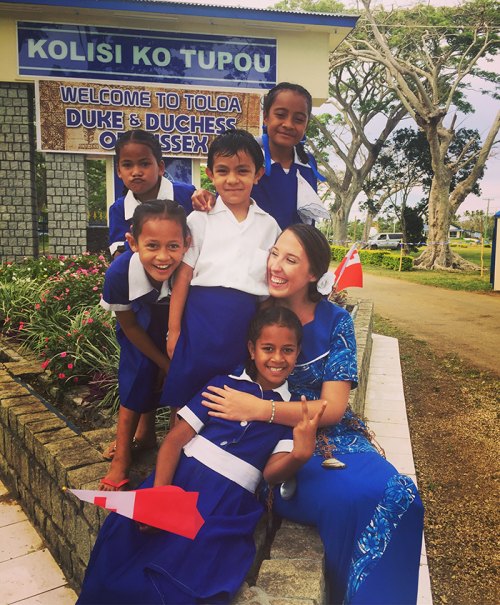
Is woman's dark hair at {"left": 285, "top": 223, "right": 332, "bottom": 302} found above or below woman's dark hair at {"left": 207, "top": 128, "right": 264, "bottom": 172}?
below

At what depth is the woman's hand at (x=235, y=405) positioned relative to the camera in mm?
1919

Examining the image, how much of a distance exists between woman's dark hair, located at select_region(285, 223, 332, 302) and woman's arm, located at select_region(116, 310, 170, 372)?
77 centimetres

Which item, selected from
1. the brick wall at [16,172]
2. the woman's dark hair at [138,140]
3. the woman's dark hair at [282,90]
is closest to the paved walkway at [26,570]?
the woman's dark hair at [138,140]

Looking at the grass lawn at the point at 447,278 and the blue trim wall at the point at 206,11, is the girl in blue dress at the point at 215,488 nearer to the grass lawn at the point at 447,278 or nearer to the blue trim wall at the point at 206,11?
the blue trim wall at the point at 206,11

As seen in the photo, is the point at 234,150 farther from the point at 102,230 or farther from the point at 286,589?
the point at 102,230

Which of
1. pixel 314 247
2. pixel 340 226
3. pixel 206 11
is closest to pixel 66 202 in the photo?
pixel 206 11

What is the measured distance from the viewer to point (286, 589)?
1730mm

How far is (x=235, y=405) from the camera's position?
1925 millimetres

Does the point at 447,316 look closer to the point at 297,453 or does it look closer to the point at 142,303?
the point at 142,303

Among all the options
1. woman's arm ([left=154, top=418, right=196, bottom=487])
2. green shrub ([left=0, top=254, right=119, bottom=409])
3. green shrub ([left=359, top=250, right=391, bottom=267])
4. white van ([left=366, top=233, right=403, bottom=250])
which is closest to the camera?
woman's arm ([left=154, top=418, right=196, bottom=487])

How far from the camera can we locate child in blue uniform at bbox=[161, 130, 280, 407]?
2.04 metres

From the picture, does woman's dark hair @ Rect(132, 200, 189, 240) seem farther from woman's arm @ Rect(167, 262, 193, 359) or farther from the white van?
the white van

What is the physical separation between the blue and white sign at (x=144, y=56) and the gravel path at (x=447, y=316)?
16.4 feet

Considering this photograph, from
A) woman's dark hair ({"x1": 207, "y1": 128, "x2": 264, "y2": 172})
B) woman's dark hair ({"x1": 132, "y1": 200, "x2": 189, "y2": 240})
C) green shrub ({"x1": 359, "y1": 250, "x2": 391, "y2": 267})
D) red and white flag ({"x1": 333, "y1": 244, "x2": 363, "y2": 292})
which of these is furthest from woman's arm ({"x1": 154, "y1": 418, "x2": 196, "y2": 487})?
green shrub ({"x1": 359, "y1": 250, "x2": 391, "y2": 267})
